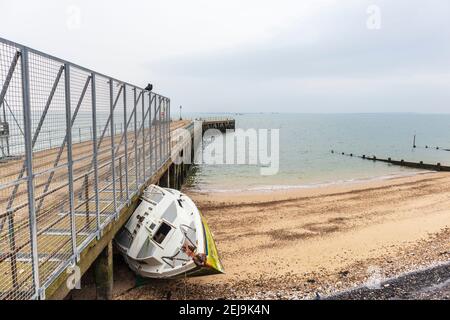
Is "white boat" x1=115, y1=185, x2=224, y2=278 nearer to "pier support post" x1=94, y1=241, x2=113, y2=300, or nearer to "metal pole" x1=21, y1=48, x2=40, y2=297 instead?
"pier support post" x1=94, y1=241, x2=113, y2=300

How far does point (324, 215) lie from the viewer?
55.9 ft

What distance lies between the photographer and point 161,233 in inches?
346

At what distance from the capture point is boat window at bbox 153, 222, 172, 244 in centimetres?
873

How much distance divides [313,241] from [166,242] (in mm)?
6778

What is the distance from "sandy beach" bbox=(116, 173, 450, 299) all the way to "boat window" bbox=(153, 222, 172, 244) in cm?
152

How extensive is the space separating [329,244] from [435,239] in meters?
4.07

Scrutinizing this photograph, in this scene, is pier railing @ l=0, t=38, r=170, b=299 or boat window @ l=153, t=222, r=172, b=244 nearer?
pier railing @ l=0, t=38, r=170, b=299

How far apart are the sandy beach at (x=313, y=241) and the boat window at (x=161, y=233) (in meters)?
1.52

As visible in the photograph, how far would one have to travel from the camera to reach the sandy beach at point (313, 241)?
30.8ft

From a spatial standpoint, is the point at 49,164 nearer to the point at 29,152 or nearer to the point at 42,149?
the point at 42,149

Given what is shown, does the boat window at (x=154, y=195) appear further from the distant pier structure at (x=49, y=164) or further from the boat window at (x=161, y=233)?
the distant pier structure at (x=49, y=164)

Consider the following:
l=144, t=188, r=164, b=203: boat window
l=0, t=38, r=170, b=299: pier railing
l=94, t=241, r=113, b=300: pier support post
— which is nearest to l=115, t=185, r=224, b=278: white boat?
l=144, t=188, r=164, b=203: boat window

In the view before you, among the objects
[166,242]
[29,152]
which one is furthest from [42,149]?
[166,242]

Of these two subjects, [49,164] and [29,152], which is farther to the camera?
[49,164]
